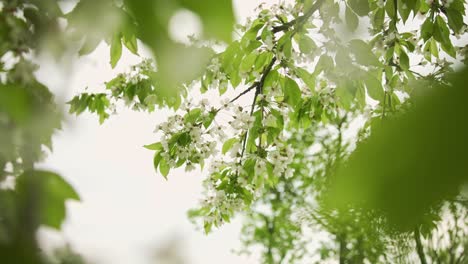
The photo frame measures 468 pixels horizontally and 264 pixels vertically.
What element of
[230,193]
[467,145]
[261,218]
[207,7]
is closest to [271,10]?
[230,193]

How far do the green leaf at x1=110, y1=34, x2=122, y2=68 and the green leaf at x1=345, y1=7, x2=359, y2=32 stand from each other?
107cm

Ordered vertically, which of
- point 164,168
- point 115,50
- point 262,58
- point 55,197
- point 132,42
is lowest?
point 55,197

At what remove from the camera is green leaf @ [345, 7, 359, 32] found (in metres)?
1.84

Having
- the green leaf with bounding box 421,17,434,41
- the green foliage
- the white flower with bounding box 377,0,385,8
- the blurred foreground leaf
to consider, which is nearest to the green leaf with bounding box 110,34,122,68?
the green foliage

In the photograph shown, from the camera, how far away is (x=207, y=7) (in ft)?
1.15

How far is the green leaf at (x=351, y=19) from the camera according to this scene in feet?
6.02

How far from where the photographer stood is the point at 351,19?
1.85 metres

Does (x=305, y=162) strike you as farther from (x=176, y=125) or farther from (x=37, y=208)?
(x=37, y=208)

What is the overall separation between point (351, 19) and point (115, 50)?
1120 millimetres

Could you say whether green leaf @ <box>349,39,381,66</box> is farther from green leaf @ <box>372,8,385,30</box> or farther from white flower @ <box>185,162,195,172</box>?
white flower @ <box>185,162,195,172</box>

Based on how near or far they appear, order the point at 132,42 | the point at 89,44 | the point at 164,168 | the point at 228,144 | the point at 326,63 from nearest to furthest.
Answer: the point at 89,44, the point at 132,42, the point at 326,63, the point at 164,168, the point at 228,144

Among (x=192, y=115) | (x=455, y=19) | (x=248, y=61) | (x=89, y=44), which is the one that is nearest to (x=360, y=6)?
(x=455, y=19)

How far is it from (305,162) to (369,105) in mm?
9012

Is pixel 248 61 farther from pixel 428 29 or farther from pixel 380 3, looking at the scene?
pixel 428 29
